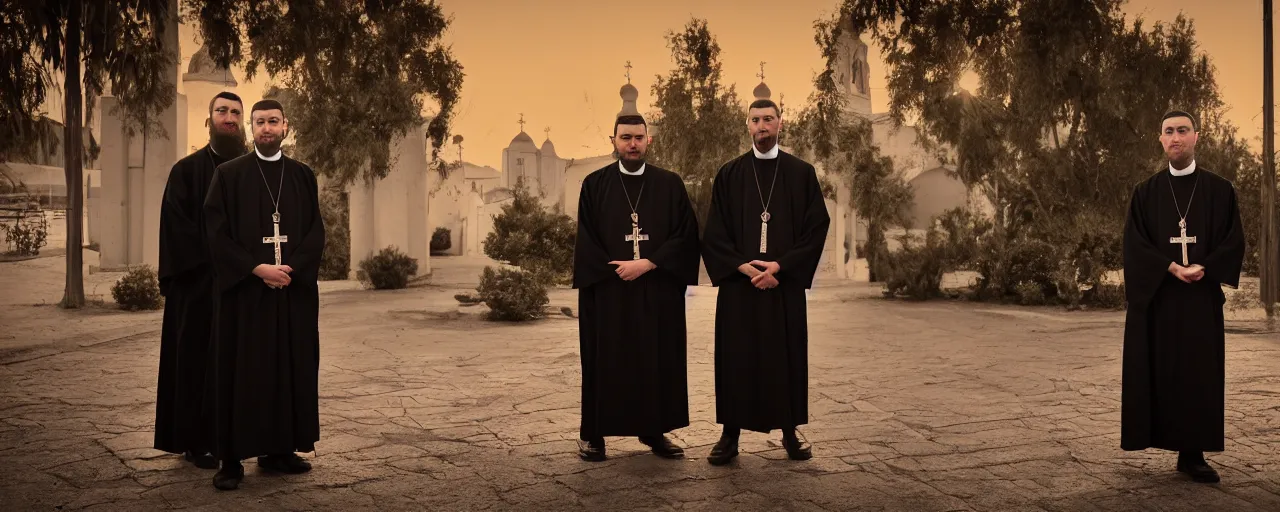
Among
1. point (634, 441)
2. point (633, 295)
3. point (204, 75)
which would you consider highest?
point (204, 75)

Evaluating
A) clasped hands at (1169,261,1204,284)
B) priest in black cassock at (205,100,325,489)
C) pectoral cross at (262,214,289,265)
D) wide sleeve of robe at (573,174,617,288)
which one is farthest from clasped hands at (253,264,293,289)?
clasped hands at (1169,261,1204,284)

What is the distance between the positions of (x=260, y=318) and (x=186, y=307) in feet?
1.95

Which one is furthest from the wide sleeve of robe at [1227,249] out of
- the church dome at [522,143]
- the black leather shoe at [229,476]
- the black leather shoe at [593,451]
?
the church dome at [522,143]

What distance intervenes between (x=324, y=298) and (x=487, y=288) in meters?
4.53

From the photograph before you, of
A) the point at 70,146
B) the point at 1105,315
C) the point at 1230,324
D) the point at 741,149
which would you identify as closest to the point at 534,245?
the point at 741,149

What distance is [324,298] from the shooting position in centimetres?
1791

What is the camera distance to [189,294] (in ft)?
18.2

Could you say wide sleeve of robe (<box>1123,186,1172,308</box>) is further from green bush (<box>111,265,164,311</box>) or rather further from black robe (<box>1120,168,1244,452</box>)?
green bush (<box>111,265,164,311</box>)

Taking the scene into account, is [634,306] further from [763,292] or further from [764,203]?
[764,203]

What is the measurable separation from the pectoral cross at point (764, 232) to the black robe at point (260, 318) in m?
2.29

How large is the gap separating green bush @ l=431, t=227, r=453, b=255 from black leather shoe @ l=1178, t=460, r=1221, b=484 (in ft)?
98.3

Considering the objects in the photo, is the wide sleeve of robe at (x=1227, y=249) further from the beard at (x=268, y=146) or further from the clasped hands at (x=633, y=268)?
the beard at (x=268, y=146)

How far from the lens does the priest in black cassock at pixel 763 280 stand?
5.64m

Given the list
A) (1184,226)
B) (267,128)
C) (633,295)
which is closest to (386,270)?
(633,295)
